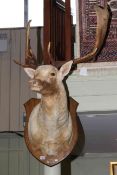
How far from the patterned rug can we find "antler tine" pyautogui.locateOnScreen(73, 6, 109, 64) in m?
0.18

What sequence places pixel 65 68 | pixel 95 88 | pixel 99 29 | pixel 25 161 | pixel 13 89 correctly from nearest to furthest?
pixel 65 68
pixel 99 29
pixel 95 88
pixel 13 89
pixel 25 161

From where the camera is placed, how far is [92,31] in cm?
373

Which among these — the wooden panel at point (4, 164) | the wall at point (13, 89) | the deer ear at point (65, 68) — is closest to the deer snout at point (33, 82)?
the deer ear at point (65, 68)

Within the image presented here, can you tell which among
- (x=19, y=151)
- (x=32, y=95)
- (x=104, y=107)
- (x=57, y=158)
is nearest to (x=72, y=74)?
(x=104, y=107)

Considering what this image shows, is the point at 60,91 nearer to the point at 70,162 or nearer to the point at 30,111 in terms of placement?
the point at 30,111

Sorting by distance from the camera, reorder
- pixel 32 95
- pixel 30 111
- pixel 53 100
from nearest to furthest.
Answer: pixel 53 100
pixel 30 111
pixel 32 95

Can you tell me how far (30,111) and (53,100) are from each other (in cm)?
45

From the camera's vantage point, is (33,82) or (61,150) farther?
(61,150)

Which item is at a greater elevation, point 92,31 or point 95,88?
point 92,31

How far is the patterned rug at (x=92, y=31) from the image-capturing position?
3.67 meters

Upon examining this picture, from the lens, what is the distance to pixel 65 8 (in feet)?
11.9

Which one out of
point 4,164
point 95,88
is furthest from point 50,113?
point 4,164

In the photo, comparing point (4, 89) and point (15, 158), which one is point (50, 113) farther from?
point (15, 158)

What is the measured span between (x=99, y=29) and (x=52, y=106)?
839mm
